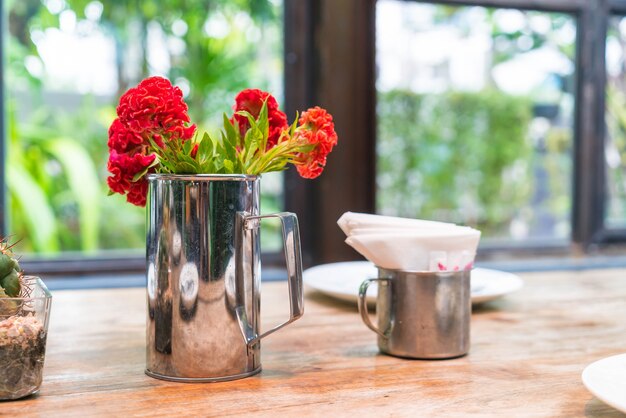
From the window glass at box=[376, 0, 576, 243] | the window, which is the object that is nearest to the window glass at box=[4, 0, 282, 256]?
the window

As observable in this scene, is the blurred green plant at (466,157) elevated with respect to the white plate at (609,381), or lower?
elevated

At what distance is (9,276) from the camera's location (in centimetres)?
80

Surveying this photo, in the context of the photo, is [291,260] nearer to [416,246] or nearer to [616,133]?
[416,246]

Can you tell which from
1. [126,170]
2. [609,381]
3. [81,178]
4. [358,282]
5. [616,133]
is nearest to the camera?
[609,381]

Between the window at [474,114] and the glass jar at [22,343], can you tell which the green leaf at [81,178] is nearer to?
the window at [474,114]

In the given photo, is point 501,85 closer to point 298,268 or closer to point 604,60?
point 604,60

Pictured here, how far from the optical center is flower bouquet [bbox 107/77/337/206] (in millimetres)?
840

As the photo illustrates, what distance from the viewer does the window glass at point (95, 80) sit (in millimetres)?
2443

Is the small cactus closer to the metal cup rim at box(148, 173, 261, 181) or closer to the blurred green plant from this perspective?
the metal cup rim at box(148, 173, 261, 181)

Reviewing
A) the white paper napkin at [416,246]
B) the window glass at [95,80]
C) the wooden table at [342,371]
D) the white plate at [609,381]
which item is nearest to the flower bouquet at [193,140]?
the white paper napkin at [416,246]

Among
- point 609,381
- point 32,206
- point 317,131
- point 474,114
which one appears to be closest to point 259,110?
point 317,131

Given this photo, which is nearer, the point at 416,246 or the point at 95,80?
the point at 416,246

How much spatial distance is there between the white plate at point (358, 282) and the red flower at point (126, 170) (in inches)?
20.4

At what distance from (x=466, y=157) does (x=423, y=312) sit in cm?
212
